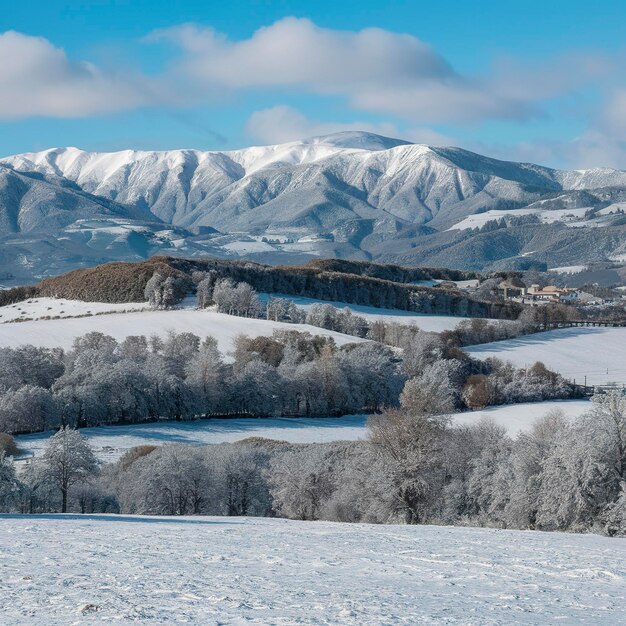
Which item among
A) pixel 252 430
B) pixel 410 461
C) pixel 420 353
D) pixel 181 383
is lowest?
pixel 252 430

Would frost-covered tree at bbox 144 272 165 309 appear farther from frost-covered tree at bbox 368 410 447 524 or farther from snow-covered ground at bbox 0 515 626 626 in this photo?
snow-covered ground at bbox 0 515 626 626

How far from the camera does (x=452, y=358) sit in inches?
3007

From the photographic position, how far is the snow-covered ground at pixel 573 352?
3182 inches

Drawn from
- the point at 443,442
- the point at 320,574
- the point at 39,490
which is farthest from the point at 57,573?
the point at 39,490

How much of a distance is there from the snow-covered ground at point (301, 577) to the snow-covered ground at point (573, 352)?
62350 mm

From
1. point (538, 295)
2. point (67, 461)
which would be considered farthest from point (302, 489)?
point (538, 295)

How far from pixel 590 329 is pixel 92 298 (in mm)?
63061

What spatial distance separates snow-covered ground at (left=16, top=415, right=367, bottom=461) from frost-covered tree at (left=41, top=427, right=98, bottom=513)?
10879 millimetres

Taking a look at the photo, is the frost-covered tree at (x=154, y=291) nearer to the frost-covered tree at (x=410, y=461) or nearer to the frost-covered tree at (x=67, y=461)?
the frost-covered tree at (x=67, y=461)

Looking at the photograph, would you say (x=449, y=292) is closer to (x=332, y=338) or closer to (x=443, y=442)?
(x=332, y=338)

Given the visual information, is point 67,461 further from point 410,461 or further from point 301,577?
point 301,577

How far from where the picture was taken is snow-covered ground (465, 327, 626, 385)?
80.8 m

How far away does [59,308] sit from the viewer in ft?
349

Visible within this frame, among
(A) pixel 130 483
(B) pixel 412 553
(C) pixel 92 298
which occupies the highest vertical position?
(C) pixel 92 298
